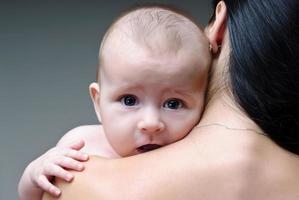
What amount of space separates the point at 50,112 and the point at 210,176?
1.38m

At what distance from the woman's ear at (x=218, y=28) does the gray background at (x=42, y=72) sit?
1.19 metres

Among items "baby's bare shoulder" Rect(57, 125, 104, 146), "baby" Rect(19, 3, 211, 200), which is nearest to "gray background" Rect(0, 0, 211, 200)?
"baby's bare shoulder" Rect(57, 125, 104, 146)

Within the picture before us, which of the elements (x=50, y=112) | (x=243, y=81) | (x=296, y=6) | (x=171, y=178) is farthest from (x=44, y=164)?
(x=50, y=112)

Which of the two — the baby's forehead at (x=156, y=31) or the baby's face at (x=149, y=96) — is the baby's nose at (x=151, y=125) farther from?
the baby's forehead at (x=156, y=31)

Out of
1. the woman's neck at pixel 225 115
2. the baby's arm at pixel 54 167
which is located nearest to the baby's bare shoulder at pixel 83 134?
the baby's arm at pixel 54 167

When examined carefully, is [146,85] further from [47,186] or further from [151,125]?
[47,186]

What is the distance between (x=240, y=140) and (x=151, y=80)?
0.56 feet

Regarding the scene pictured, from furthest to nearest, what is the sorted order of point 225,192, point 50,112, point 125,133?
point 50,112, point 125,133, point 225,192

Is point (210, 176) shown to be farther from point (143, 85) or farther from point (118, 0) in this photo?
point (118, 0)

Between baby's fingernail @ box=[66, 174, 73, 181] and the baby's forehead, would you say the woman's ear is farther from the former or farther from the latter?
baby's fingernail @ box=[66, 174, 73, 181]

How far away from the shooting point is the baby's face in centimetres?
84

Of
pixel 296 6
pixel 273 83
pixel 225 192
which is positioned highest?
pixel 296 6

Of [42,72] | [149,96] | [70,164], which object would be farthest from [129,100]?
[42,72]

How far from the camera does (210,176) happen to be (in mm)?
768
